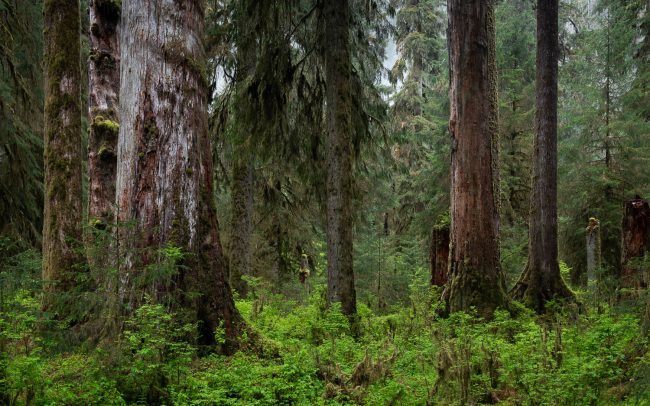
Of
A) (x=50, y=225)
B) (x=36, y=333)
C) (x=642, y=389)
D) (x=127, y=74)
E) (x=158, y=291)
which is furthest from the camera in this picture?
(x=50, y=225)

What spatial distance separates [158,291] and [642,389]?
4049mm

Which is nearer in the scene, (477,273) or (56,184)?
(56,184)

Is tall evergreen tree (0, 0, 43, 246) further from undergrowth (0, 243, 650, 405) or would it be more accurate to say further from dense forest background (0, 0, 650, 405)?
undergrowth (0, 243, 650, 405)

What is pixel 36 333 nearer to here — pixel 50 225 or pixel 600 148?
pixel 50 225

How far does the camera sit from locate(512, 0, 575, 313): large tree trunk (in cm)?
1035

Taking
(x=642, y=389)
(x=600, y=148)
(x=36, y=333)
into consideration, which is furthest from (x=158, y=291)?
(x=600, y=148)

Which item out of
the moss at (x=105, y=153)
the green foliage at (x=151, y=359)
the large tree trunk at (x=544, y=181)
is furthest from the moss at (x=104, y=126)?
the large tree trunk at (x=544, y=181)

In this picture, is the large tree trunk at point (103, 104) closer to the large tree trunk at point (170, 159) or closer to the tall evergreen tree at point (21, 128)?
the tall evergreen tree at point (21, 128)

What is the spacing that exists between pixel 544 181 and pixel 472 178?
356 centimetres

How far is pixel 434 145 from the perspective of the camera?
17.7m

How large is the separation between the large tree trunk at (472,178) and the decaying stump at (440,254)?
5.24 ft

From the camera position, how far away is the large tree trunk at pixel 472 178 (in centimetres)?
807

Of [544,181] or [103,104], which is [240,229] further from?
[544,181]

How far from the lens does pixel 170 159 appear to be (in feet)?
17.1
